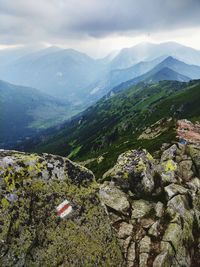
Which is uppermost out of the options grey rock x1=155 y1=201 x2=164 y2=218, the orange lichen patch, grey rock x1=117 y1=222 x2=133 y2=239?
grey rock x1=155 y1=201 x2=164 y2=218

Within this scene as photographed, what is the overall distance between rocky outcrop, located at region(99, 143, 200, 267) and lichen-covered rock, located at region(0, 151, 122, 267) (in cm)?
299

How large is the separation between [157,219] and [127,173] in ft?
22.5

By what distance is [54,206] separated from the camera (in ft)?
71.7

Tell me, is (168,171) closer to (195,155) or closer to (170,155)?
(170,155)

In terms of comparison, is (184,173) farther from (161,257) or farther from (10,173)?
(10,173)

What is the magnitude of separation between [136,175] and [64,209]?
40.2 ft

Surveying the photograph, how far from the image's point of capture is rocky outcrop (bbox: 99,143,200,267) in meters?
24.2

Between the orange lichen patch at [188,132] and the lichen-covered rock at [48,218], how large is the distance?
33.8 meters

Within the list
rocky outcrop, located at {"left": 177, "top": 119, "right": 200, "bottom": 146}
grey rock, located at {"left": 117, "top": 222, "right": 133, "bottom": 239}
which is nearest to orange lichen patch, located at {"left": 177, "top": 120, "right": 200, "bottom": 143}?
rocky outcrop, located at {"left": 177, "top": 119, "right": 200, "bottom": 146}

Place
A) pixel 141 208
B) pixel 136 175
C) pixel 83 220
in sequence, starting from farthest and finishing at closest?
pixel 136 175, pixel 141 208, pixel 83 220

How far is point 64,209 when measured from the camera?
22078mm

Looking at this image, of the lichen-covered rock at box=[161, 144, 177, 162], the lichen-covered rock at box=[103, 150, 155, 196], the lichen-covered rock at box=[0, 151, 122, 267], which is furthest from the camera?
the lichen-covered rock at box=[161, 144, 177, 162]

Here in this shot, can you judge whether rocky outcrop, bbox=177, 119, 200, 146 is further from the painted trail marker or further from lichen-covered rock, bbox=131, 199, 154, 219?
the painted trail marker

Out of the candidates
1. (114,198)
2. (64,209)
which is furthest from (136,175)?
(64,209)
